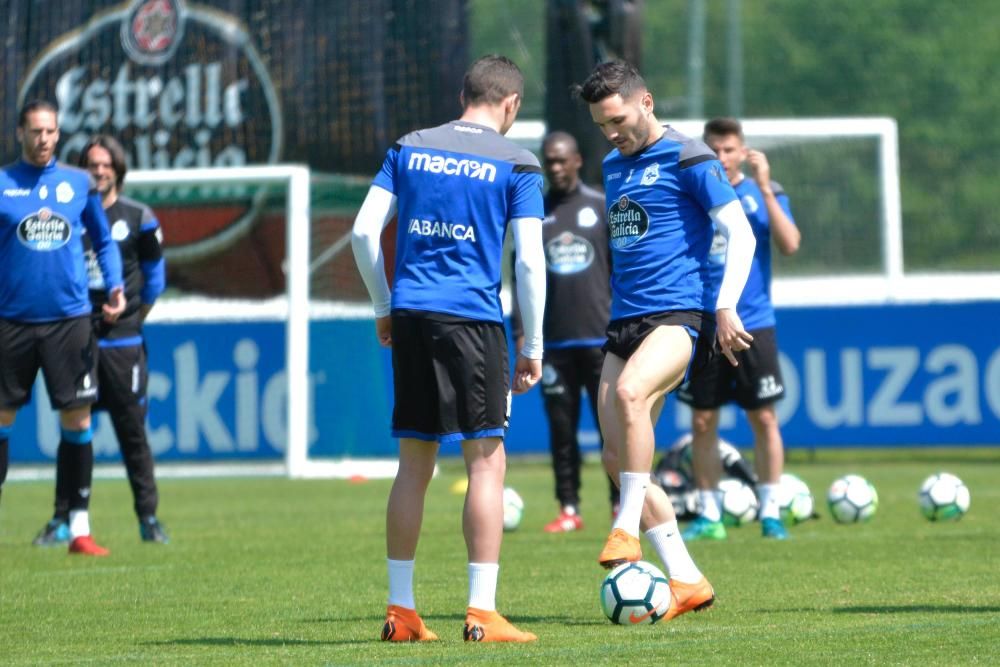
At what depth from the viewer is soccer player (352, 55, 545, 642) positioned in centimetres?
661

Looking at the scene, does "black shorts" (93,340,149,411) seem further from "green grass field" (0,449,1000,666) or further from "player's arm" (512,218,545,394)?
"player's arm" (512,218,545,394)

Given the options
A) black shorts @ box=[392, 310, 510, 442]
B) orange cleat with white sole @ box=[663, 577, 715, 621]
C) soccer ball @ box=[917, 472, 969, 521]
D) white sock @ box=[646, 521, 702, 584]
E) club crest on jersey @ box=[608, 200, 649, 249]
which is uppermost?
club crest on jersey @ box=[608, 200, 649, 249]

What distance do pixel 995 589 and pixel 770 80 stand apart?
42.2m

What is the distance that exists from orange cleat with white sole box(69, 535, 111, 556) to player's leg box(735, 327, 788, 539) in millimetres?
3654

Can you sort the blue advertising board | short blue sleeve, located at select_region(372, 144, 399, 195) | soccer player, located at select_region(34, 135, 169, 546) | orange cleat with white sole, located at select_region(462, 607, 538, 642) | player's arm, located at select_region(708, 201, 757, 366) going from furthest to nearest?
the blue advertising board < soccer player, located at select_region(34, 135, 169, 546) < player's arm, located at select_region(708, 201, 757, 366) < short blue sleeve, located at select_region(372, 144, 399, 195) < orange cleat with white sole, located at select_region(462, 607, 538, 642)

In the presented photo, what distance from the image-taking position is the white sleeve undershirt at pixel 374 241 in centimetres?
662

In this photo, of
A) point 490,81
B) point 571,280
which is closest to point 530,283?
point 490,81

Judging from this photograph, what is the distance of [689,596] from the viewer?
284 inches

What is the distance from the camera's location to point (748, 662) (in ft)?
19.4

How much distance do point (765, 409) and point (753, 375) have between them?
0.22m

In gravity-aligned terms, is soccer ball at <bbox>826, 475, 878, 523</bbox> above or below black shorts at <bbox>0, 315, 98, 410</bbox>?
below

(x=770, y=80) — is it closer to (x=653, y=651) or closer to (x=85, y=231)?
(x=85, y=231)

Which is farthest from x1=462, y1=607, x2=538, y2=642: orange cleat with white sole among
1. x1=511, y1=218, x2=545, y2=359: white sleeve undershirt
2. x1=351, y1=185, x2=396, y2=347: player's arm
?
x1=351, y1=185, x2=396, y2=347: player's arm

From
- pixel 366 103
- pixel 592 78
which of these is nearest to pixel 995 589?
pixel 592 78
